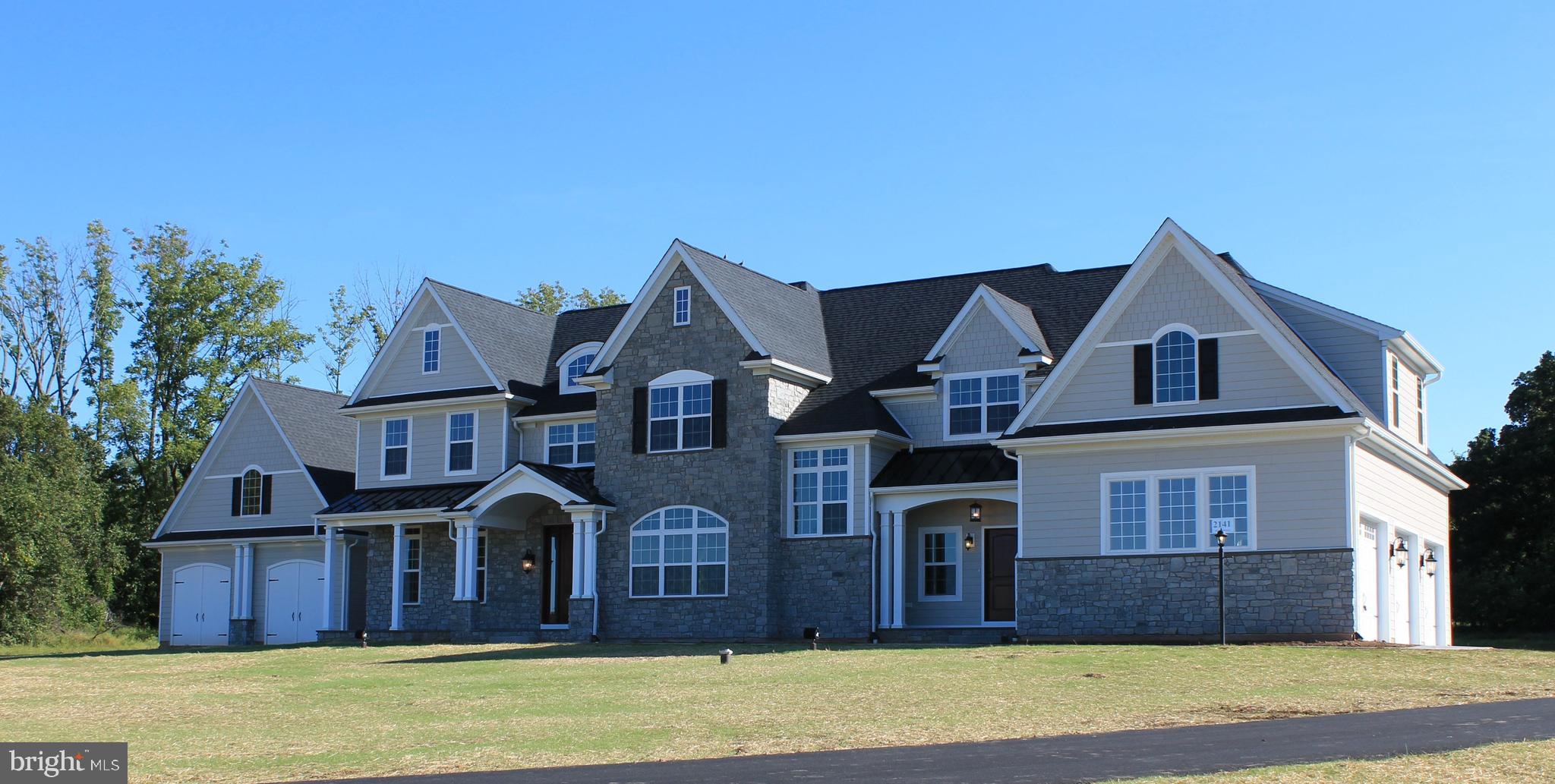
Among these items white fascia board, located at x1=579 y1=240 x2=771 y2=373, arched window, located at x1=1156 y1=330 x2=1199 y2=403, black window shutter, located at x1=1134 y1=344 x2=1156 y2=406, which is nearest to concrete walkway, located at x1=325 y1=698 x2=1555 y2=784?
arched window, located at x1=1156 y1=330 x2=1199 y2=403

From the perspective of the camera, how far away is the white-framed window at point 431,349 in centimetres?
3906

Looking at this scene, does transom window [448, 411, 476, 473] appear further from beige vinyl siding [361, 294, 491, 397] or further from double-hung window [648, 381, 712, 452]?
double-hung window [648, 381, 712, 452]

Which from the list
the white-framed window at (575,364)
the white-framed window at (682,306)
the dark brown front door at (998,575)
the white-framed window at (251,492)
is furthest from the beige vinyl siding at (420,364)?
the dark brown front door at (998,575)

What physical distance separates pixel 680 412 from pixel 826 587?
5.03m

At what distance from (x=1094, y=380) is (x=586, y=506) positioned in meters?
11.8

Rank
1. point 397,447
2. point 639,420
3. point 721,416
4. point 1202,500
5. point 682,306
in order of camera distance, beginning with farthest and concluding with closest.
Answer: point 397,447 < point 639,420 < point 682,306 < point 721,416 < point 1202,500

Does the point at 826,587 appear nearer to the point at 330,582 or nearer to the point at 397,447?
the point at 397,447

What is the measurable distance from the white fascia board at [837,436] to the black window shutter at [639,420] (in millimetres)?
3183

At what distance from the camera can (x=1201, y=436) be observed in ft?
87.0

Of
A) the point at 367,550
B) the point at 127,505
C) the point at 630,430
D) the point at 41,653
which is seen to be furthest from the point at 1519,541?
the point at 127,505

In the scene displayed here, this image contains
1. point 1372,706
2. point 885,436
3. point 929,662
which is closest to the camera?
point 1372,706

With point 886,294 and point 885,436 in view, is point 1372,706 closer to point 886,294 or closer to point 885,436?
point 885,436

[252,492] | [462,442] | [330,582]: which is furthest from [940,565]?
[252,492]

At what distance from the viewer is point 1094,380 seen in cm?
2803
